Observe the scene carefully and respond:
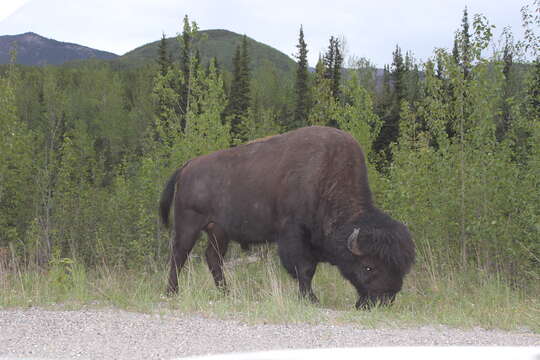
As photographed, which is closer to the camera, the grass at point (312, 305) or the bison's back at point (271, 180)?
the grass at point (312, 305)

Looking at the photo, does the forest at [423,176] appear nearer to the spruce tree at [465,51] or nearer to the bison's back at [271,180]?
the spruce tree at [465,51]

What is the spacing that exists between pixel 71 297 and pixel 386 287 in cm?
410

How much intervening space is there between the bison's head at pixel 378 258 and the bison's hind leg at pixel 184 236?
2710mm

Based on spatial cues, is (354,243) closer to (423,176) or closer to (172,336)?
(172,336)

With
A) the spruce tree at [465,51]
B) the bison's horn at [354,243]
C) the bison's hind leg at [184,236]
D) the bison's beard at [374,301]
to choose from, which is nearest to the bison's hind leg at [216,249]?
the bison's hind leg at [184,236]

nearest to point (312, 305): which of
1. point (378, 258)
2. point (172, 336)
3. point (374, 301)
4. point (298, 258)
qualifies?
point (374, 301)

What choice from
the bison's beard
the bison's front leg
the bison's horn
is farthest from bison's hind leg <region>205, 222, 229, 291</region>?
the bison's beard

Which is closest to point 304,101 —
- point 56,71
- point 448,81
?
point 448,81

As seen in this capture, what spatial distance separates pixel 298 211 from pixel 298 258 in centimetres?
68

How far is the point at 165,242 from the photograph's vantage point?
48.2 ft

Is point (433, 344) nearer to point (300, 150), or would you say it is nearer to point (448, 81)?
point (300, 150)

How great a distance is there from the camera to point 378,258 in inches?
296

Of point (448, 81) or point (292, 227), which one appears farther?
point (448, 81)

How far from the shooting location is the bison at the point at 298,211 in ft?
24.8
